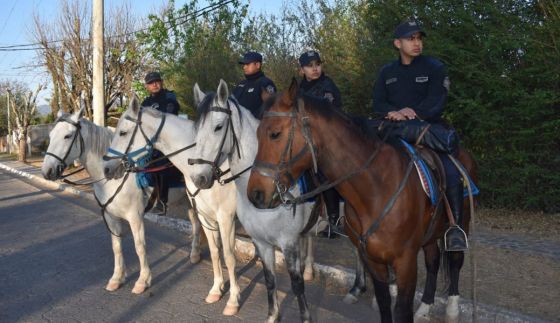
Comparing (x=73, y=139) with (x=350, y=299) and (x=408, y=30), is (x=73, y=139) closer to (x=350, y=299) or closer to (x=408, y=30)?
(x=350, y=299)

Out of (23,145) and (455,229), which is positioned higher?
(455,229)

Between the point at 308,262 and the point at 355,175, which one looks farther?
the point at 308,262

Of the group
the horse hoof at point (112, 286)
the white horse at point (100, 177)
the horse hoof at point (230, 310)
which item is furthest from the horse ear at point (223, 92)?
the horse hoof at point (112, 286)

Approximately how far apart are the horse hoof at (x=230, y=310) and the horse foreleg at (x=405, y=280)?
2166 millimetres

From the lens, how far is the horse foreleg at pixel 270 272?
440cm

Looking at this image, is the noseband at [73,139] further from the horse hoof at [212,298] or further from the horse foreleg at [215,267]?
the horse hoof at [212,298]

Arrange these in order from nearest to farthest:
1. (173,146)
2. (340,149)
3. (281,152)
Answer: (281,152) < (340,149) < (173,146)

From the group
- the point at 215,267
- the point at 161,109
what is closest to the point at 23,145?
the point at 161,109

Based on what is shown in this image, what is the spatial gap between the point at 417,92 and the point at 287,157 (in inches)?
65.2

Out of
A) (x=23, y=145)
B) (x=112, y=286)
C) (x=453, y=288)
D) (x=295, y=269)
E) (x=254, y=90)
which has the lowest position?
(x=23, y=145)

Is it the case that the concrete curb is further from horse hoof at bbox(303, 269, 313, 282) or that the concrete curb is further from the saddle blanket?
the saddle blanket

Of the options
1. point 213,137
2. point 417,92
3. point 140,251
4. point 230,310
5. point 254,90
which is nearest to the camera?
point 417,92

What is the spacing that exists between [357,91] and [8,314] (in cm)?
816

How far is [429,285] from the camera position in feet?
14.9
